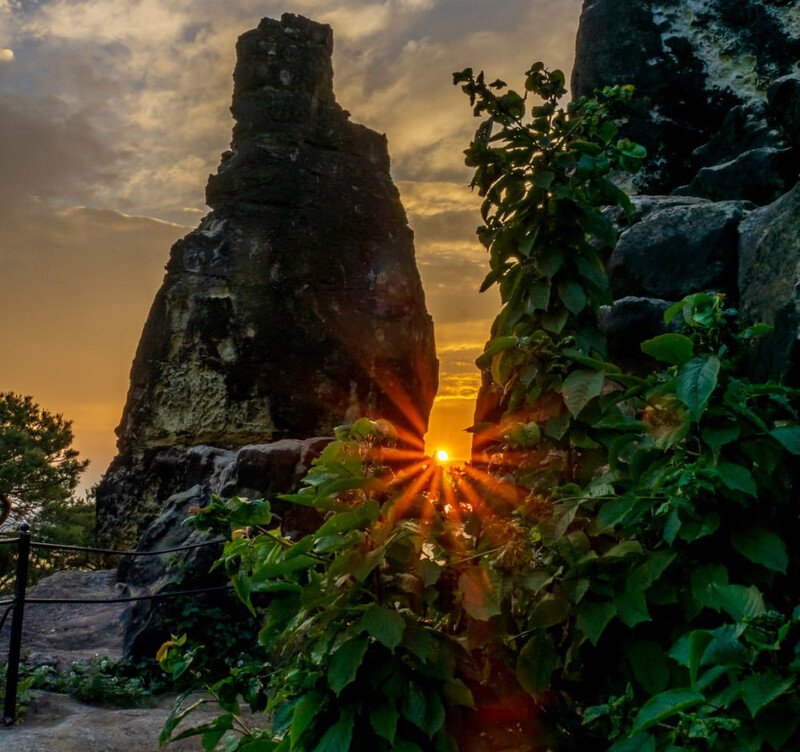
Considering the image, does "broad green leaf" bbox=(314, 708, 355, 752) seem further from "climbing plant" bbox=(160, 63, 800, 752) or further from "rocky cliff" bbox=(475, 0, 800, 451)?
"rocky cliff" bbox=(475, 0, 800, 451)

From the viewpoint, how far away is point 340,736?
216 centimetres

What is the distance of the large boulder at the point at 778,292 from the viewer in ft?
8.65

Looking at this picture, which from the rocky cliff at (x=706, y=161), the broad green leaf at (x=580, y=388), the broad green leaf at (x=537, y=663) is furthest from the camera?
the rocky cliff at (x=706, y=161)

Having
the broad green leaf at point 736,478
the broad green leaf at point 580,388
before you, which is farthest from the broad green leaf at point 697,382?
the broad green leaf at point 580,388

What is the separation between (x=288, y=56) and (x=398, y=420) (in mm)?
8999

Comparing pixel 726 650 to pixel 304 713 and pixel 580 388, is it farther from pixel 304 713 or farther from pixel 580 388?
pixel 304 713

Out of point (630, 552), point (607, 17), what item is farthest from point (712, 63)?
point (630, 552)

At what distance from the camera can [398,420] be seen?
1750 cm

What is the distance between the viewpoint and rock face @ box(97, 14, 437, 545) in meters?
15.9

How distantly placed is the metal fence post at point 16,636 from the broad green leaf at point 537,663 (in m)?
3.96

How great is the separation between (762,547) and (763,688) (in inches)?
21.2

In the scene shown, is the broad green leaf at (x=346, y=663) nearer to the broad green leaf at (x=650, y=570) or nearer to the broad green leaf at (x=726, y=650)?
the broad green leaf at (x=650, y=570)

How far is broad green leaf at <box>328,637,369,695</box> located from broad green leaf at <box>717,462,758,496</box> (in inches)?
41.7

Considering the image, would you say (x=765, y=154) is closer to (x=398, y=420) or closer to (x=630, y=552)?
(x=630, y=552)
